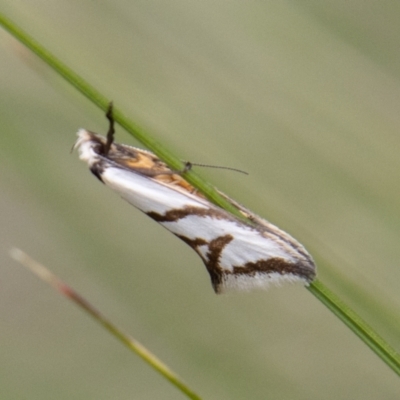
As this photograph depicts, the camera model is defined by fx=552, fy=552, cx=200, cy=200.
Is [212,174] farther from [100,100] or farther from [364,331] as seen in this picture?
[364,331]

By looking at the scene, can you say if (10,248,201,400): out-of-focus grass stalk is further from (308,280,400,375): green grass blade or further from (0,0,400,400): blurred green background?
(0,0,400,400): blurred green background

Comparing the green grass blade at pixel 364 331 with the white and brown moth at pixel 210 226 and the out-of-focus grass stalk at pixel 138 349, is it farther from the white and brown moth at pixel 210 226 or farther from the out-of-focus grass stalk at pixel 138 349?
the out-of-focus grass stalk at pixel 138 349

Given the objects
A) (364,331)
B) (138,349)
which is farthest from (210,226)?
(364,331)

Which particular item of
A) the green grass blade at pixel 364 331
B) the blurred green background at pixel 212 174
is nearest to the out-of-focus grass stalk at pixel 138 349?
the green grass blade at pixel 364 331

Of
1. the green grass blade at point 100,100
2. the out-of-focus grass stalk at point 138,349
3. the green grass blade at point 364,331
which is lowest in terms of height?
the out-of-focus grass stalk at point 138,349

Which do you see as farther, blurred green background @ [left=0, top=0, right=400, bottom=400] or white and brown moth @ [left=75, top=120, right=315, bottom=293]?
blurred green background @ [left=0, top=0, right=400, bottom=400]

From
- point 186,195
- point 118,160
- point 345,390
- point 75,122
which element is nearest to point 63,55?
point 75,122

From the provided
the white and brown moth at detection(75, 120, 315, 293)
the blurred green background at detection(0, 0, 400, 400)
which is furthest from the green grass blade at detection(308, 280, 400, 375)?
the blurred green background at detection(0, 0, 400, 400)
